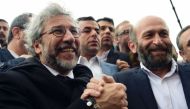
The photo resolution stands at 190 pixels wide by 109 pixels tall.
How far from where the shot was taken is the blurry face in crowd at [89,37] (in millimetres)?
5812

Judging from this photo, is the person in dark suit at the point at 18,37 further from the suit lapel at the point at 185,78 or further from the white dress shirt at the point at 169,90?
the suit lapel at the point at 185,78

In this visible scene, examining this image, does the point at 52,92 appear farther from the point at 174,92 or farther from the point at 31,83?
the point at 174,92

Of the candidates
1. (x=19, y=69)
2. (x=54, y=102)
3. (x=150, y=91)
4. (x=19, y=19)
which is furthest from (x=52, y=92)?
(x=19, y=19)

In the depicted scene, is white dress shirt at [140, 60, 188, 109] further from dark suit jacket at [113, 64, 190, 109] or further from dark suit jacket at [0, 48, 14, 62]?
dark suit jacket at [0, 48, 14, 62]

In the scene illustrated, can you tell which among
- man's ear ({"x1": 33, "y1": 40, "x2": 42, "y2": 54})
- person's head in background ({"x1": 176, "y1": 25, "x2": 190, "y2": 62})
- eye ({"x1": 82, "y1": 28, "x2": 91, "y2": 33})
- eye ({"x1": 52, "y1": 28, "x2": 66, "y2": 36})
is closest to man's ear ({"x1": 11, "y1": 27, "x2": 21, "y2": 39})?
eye ({"x1": 82, "y1": 28, "x2": 91, "y2": 33})

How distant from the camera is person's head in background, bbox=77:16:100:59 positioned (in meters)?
5.79

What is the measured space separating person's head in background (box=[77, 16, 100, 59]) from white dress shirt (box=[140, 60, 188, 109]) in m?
1.97

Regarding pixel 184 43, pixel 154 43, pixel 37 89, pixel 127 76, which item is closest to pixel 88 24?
pixel 184 43

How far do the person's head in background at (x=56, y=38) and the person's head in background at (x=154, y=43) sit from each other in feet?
2.54

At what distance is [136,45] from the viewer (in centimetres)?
411

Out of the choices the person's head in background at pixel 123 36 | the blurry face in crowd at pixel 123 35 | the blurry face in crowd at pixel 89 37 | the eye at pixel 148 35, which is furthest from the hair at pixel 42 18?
the blurry face in crowd at pixel 123 35

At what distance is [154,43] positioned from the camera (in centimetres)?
388

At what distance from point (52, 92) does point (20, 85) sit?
246 mm

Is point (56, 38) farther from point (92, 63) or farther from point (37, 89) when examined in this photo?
point (92, 63)
